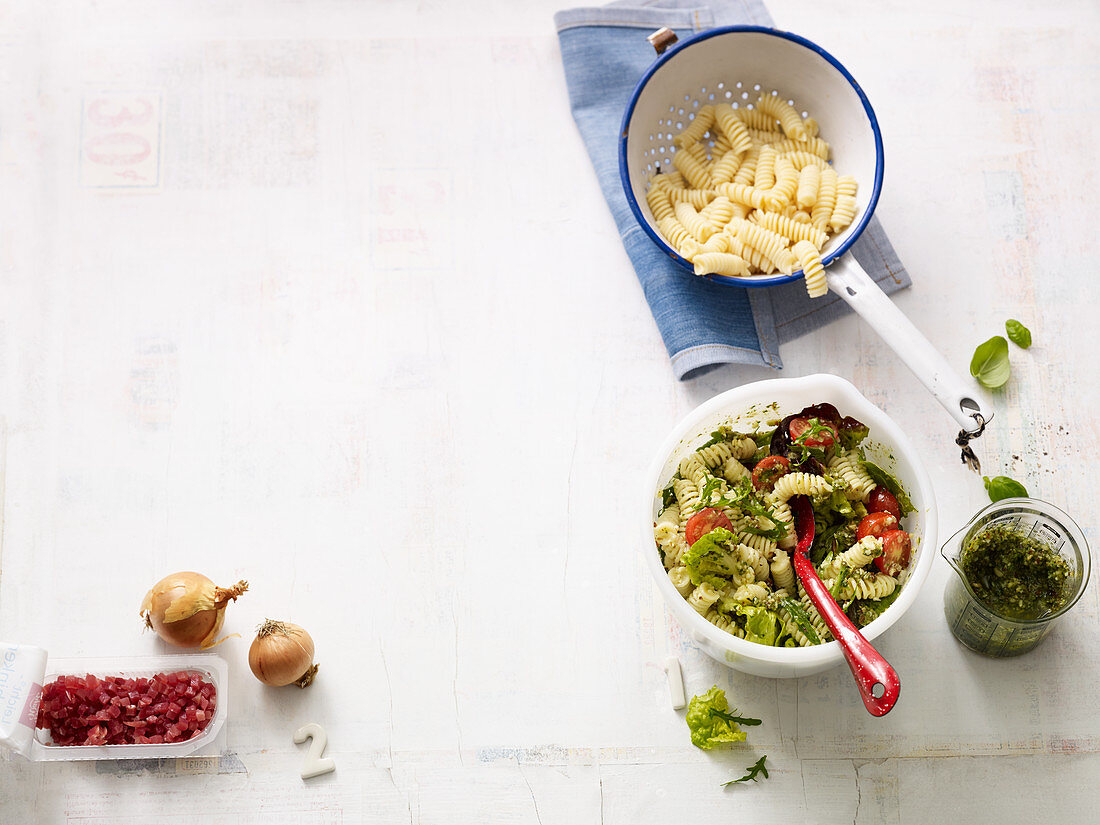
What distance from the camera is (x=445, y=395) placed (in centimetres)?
148

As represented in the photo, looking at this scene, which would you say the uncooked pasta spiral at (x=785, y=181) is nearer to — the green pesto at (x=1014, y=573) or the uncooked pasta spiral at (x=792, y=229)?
the uncooked pasta spiral at (x=792, y=229)

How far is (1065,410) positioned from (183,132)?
147cm

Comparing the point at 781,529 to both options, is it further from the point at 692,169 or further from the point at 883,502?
the point at 692,169

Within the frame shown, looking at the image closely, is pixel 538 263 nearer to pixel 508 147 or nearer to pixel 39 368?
pixel 508 147

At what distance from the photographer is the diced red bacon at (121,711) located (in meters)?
1.32

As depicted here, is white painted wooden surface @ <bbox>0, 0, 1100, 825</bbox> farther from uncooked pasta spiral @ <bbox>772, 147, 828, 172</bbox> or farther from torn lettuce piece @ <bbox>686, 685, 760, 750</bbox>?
uncooked pasta spiral @ <bbox>772, 147, 828, 172</bbox>

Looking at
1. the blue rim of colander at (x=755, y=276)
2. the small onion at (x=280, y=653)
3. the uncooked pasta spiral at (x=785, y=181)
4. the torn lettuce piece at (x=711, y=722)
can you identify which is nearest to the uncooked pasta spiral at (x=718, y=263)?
the blue rim of colander at (x=755, y=276)

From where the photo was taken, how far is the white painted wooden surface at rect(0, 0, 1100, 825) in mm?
1361

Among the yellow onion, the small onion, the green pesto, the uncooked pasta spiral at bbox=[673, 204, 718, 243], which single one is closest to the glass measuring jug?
the green pesto

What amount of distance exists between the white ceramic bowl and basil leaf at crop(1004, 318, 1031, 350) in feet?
1.04

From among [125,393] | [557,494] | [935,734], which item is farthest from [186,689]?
[935,734]

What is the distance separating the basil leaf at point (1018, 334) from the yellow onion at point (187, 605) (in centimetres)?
121

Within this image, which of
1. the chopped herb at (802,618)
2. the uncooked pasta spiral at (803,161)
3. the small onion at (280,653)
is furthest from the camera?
the uncooked pasta spiral at (803,161)

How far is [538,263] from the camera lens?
1.53 m
